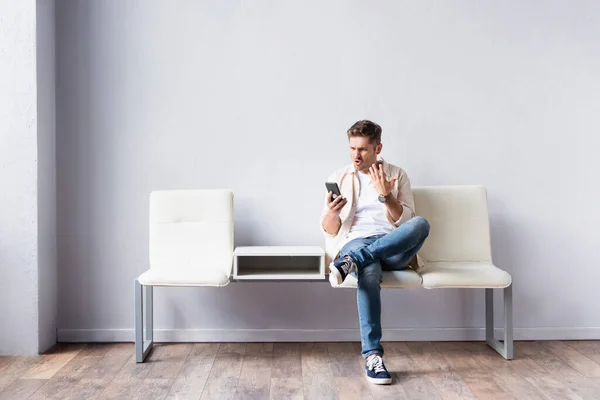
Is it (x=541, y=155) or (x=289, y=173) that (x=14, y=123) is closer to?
(x=289, y=173)

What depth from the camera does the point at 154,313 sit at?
3.39 metres

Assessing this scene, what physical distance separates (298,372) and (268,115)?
4.78 ft

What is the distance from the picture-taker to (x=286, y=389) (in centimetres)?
253

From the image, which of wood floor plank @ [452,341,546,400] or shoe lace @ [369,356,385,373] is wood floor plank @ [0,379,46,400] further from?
wood floor plank @ [452,341,546,400]

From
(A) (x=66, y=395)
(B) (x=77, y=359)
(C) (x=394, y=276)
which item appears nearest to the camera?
(A) (x=66, y=395)

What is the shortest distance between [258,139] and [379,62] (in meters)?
0.83

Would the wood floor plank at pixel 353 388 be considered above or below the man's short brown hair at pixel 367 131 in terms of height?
below

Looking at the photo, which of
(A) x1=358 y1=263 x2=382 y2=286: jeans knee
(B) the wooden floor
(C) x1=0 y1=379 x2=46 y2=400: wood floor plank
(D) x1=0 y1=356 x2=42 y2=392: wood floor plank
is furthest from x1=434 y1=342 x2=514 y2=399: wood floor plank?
(D) x1=0 y1=356 x2=42 y2=392: wood floor plank

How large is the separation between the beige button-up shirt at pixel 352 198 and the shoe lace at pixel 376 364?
566 millimetres

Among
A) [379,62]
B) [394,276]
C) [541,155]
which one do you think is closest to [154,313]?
[394,276]

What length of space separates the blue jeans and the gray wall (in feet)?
5.53

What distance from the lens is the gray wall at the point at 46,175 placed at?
124 inches

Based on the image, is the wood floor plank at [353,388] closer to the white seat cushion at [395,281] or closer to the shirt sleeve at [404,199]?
the white seat cushion at [395,281]

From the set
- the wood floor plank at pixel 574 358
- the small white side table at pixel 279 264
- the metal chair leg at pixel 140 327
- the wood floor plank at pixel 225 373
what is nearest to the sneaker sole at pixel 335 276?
the small white side table at pixel 279 264
